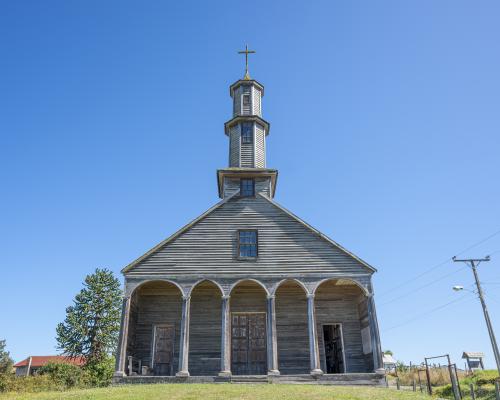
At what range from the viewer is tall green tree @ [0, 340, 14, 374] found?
106 ft

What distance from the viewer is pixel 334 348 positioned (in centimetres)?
2252

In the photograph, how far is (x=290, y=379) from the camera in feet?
58.7

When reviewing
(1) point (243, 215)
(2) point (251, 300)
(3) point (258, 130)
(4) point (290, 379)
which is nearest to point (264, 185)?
(1) point (243, 215)

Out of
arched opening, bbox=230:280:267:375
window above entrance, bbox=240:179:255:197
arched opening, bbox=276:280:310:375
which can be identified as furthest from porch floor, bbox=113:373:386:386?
window above entrance, bbox=240:179:255:197

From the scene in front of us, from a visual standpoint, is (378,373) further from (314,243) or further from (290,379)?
(314,243)

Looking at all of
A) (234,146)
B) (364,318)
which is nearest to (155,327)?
(364,318)

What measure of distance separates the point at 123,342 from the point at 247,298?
21.8ft

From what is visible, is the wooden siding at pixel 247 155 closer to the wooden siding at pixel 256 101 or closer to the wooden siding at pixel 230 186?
the wooden siding at pixel 230 186

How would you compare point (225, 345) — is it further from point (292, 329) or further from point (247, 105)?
point (247, 105)

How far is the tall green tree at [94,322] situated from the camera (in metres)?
43.5

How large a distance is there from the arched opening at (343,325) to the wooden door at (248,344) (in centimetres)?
309

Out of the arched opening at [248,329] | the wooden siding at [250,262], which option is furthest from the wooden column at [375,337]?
the arched opening at [248,329]

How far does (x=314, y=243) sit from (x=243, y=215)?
13.8 ft

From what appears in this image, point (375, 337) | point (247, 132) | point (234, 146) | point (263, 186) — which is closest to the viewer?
point (375, 337)
